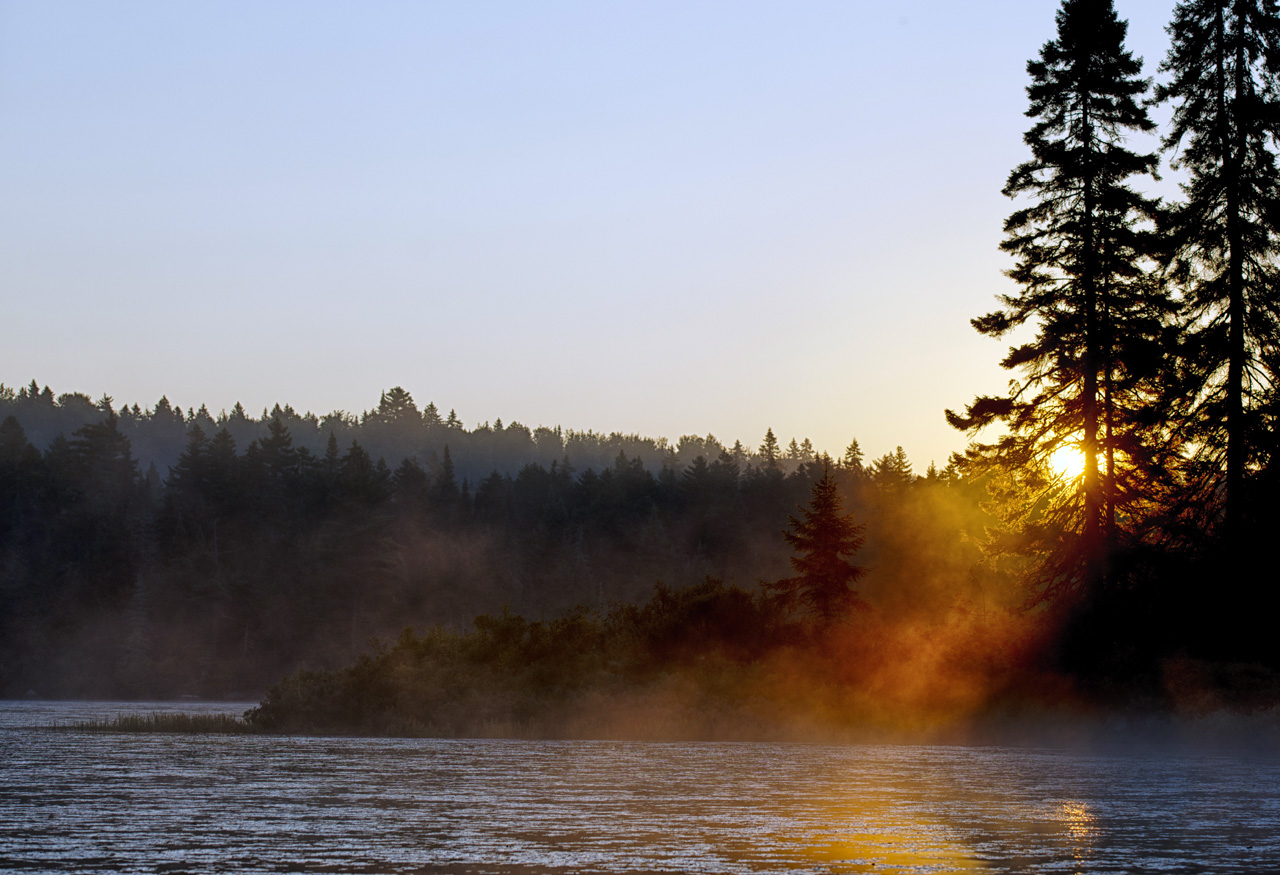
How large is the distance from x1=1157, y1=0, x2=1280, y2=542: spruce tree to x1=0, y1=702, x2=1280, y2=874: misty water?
10637 millimetres

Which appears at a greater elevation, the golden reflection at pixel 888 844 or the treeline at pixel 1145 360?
the treeline at pixel 1145 360

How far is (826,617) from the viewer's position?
63.2 meters

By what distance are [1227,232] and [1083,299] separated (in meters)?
5.65

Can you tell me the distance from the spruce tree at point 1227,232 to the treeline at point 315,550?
58.0m

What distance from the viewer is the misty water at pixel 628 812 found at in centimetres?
1590

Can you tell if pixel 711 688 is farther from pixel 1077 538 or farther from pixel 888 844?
pixel 888 844

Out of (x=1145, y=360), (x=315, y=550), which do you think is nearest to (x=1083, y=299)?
(x=1145, y=360)

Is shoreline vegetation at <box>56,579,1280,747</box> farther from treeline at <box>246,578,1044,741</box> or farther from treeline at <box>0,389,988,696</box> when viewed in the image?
treeline at <box>0,389,988,696</box>

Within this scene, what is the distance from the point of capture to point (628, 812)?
21.5 m

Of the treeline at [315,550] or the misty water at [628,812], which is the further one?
the treeline at [315,550]

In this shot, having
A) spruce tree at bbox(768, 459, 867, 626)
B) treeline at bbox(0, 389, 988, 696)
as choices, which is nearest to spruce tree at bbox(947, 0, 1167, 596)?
spruce tree at bbox(768, 459, 867, 626)

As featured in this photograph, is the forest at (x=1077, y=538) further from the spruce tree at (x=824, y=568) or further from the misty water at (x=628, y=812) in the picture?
the misty water at (x=628, y=812)

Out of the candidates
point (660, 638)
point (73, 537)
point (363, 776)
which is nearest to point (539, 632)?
point (660, 638)

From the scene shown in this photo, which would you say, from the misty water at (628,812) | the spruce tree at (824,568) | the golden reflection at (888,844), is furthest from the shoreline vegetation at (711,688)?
the golden reflection at (888,844)
